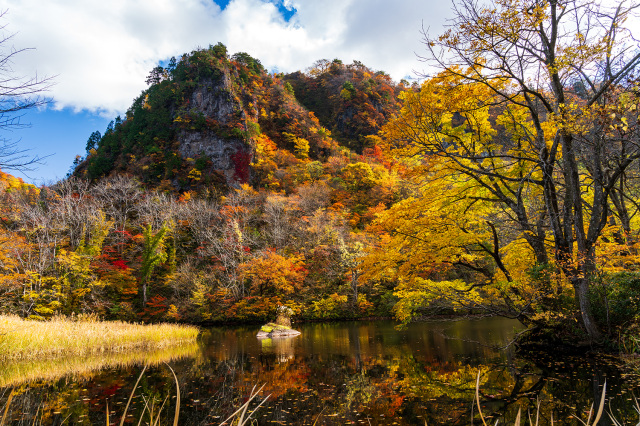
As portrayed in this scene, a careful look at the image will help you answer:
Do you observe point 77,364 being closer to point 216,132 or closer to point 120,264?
point 120,264

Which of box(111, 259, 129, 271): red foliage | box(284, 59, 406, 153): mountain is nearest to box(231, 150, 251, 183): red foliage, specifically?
box(111, 259, 129, 271): red foliage

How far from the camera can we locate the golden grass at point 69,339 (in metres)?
9.20

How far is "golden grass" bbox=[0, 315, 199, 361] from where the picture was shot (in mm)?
9195

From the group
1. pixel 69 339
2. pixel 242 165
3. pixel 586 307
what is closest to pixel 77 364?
pixel 69 339

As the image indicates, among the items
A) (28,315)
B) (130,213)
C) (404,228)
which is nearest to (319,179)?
(130,213)

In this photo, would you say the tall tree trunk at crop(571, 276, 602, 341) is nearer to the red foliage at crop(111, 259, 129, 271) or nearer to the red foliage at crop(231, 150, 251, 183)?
the red foliage at crop(111, 259, 129, 271)

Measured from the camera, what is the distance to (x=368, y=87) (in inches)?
2125

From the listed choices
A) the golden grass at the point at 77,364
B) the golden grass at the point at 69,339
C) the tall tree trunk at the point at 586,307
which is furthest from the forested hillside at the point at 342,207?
the golden grass at the point at 69,339

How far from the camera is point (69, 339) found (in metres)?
10.2

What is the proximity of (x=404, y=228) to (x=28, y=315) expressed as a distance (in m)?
18.5

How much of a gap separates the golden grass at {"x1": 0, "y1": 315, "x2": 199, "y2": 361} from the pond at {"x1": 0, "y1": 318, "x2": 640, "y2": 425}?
0.75 meters

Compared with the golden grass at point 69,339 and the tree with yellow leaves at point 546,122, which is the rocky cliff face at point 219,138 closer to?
the golden grass at point 69,339

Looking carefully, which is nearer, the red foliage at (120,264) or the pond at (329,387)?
the pond at (329,387)

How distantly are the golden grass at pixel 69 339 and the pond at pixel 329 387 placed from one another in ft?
2.45
